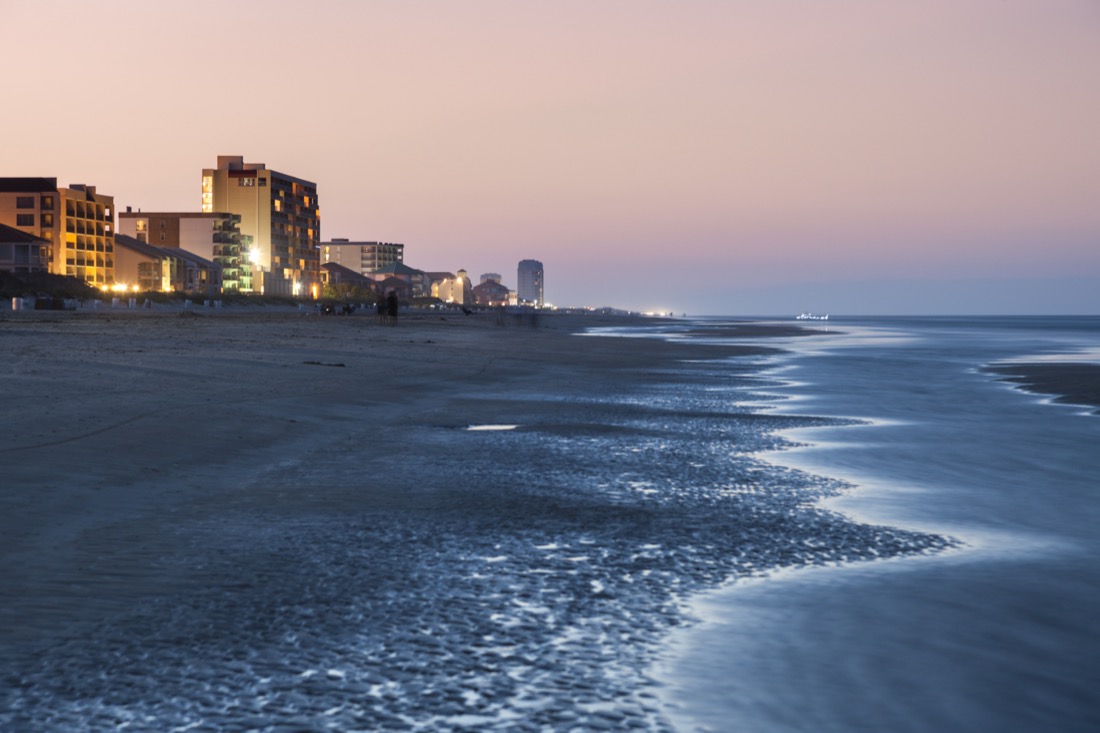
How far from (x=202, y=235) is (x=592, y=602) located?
628 feet

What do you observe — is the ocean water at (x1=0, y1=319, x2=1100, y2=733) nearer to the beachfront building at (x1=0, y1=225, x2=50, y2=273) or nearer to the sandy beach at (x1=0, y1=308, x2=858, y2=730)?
the sandy beach at (x1=0, y1=308, x2=858, y2=730)

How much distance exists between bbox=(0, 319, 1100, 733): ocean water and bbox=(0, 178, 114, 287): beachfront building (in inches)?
5615

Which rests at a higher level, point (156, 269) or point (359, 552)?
A: point (156, 269)

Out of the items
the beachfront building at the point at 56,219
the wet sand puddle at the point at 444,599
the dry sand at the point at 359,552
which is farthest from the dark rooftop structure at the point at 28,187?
the wet sand puddle at the point at 444,599

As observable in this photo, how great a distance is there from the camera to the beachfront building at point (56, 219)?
452 ft

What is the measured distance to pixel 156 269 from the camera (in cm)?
14512

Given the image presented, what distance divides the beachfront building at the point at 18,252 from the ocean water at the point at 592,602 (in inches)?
4799

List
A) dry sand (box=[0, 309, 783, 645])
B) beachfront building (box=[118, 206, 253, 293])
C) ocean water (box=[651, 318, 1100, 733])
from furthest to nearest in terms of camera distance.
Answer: beachfront building (box=[118, 206, 253, 293]) < dry sand (box=[0, 309, 783, 645]) < ocean water (box=[651, 318, 1100, 733])

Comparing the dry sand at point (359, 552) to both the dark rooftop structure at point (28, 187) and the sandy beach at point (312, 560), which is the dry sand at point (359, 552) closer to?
the sandy beach at point (312, 560)

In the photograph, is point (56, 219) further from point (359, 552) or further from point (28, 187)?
point (359, 552)

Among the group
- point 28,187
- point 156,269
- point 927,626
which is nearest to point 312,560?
point 927,626

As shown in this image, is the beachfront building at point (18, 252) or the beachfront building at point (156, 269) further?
the beachfront building at point (156, 269)

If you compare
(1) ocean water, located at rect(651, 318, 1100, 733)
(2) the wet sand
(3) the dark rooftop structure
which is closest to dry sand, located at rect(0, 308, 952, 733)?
(1) ocean water, located at rect(651, 318, 1100, 733)

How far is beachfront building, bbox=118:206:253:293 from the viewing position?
7195 inches
